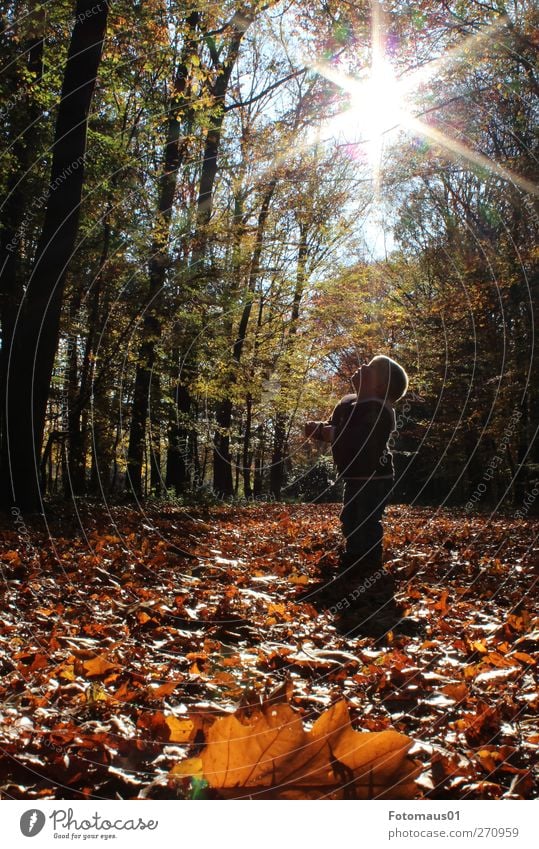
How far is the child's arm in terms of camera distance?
6828 millimetres

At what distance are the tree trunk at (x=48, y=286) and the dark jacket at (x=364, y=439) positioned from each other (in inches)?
174

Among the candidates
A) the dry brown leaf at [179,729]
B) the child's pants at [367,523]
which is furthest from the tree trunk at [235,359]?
the dry brown leaf at [179,729]

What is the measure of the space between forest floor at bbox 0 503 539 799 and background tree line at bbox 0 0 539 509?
366 centimetres

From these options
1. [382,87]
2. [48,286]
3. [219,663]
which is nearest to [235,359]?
[382,87]

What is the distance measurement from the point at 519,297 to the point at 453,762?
54.1 feet

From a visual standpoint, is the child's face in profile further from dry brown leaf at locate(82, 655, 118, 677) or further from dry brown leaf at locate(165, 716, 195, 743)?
dry brown leaf at locate(165, 716, 195, 743)

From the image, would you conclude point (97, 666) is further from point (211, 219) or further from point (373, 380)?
point (211, 219)

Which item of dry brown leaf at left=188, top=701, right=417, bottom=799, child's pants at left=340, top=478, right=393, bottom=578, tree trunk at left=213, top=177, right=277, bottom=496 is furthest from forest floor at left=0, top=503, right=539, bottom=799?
tree trunk at left=213, top=177, right=277, bottom=496

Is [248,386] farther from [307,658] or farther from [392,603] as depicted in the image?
[307,658]

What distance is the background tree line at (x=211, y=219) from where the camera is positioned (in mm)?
9446

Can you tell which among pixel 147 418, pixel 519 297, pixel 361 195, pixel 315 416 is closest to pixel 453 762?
pixel 147 418

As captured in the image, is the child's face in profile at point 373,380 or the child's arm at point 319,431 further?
the child's arm at point 319,431

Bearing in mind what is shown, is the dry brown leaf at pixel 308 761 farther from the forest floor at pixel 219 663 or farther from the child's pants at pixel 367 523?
the child's pants at pixel 367 523

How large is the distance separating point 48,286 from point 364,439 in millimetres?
5044
